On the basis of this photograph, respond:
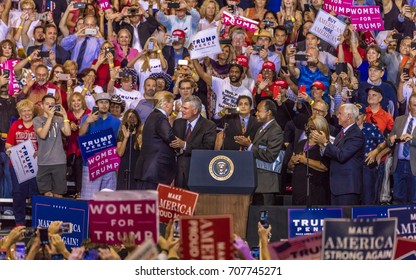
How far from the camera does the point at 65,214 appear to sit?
16.1 metres

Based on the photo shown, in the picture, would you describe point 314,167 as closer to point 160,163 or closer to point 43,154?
point 160,163

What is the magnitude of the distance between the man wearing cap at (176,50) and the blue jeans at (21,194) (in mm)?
2858

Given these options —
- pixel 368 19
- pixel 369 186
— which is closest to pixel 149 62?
pixel 368 19

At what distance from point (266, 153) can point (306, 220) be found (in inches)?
66.4

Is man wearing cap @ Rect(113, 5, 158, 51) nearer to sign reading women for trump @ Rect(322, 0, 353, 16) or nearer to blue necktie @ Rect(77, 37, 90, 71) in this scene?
blue necktie @ Rect(77, 37, 90, 71)

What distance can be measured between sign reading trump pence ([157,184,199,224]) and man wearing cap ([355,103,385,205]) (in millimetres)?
3616

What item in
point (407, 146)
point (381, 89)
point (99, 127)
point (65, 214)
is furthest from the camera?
point (381, 89)

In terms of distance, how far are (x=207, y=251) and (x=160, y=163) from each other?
661 centimetres

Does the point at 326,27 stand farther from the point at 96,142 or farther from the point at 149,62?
the point at 96,142

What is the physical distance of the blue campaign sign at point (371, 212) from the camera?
51.8ft

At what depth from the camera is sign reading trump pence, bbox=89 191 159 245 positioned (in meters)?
10.8

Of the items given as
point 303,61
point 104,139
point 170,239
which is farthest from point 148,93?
point 170,239

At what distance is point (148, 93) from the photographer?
Answer: 62.4 ft

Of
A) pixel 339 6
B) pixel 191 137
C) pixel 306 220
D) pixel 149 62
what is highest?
pixel 339 6
